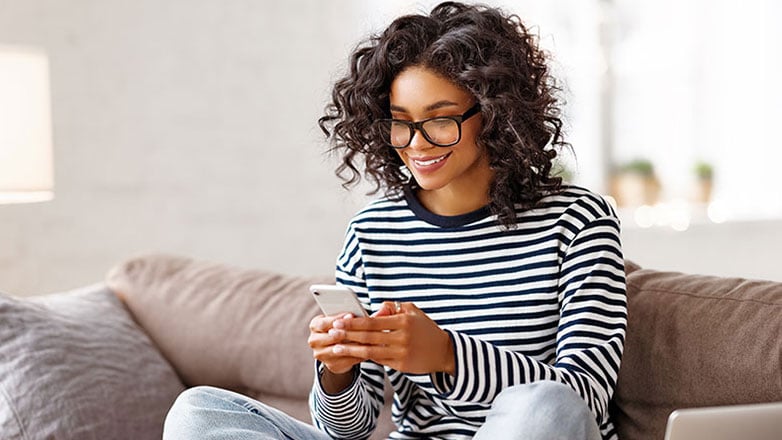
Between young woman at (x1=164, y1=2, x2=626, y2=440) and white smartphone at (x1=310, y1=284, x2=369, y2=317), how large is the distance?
0.07ft

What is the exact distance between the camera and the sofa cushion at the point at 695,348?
5.40ft

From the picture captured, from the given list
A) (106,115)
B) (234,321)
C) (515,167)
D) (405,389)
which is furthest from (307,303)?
(106,115)

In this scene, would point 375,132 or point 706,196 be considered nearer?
point 375,132

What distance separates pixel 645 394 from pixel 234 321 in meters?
0.96

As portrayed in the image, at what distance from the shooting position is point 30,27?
3.17 metres

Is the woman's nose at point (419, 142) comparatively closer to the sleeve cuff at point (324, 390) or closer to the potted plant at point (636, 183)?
the sleeve cuff at point (324, 390)

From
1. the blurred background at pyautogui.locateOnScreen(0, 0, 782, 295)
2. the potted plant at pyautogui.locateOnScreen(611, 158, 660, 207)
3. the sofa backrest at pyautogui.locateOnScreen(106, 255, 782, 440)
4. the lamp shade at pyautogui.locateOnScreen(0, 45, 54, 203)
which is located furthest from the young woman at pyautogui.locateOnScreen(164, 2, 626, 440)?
the potted plant at pyautogui.locateOnScreen(611, 158, 660, 207)

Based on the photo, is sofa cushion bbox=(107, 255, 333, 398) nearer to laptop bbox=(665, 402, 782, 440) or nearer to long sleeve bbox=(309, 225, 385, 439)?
long sleeve bbox=(309, 225, 385, 439)

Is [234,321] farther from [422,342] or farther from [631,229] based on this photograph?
[631,229]

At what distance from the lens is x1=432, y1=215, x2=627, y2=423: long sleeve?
1.51 metres

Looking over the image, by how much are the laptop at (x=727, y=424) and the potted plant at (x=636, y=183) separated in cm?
352

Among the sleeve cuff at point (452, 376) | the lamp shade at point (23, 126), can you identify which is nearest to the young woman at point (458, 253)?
the sleeve cuff at point (452, 376)

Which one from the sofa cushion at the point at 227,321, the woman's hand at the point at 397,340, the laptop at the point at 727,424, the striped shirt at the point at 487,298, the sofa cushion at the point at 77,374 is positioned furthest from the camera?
the sofa cushion at the point at 227,321

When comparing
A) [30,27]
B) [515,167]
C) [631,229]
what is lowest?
[631,229]
